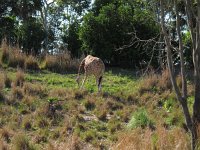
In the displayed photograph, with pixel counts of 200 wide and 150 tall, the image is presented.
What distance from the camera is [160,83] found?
13.9 metres

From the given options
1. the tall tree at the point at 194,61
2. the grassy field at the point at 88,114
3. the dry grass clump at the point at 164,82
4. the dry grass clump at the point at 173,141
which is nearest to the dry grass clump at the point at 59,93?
the grassy field at the point at 88,114

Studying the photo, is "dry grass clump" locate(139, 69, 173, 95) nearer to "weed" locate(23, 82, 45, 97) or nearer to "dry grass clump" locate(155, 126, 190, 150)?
"weed" locate(23, 82, 45, 97)

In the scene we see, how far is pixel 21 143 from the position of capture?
8.55 meters

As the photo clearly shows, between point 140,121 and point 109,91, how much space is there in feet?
11.5

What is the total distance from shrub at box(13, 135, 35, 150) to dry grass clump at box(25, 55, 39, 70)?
25.4 feet

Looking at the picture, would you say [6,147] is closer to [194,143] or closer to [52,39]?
[194,143]

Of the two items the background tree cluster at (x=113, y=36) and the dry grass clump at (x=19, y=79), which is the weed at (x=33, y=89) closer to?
the dry grass clump at (x=19, y=79)

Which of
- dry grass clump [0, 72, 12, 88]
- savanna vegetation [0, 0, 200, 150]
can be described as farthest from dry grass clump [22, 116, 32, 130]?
dry grass clump [0, 72, 12, 88]

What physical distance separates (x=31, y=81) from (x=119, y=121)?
13.3 feet

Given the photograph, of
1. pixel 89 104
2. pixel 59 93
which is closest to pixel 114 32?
pixel 59 93

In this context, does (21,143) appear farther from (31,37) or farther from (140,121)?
(31,37)

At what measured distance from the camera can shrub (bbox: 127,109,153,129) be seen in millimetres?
9883

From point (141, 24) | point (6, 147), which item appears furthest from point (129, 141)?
point (141, 24)

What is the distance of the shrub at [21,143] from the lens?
8.48 meters
